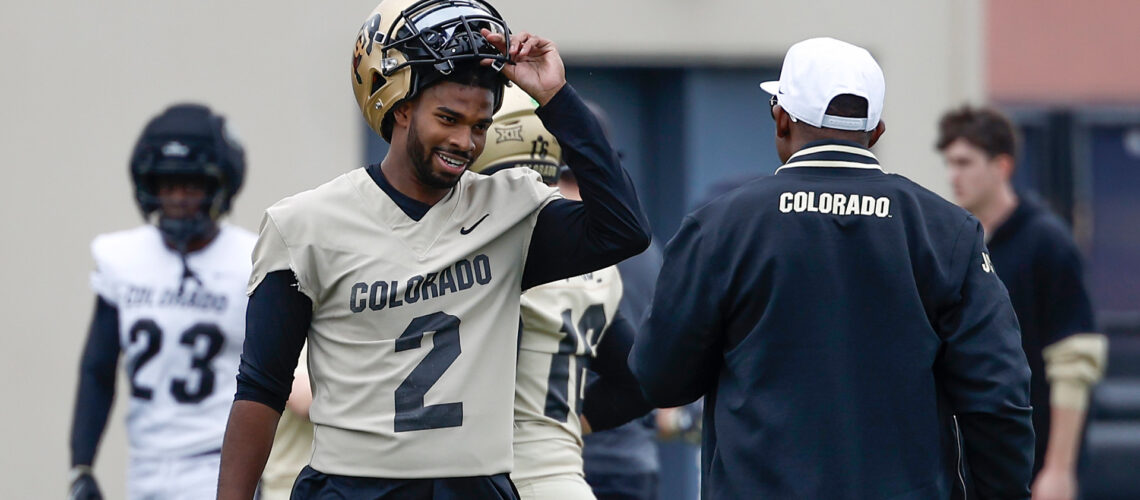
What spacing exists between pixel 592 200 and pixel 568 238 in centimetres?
12

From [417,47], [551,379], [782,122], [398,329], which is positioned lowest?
[551,379]

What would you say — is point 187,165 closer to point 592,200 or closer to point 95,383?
point 95,383

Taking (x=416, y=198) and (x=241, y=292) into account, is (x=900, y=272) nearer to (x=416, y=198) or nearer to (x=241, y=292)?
(x=416, y=198)

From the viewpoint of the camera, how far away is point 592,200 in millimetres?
3305

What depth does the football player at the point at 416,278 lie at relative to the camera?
3.25 metres

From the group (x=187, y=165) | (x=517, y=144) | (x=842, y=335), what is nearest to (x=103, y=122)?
(x=187, y=165)

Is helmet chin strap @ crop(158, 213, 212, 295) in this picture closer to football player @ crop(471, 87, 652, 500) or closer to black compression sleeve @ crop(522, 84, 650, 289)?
football player @ crop(471, 87, 652, 500)

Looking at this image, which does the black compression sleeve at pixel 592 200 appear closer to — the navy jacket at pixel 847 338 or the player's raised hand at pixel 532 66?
the player's raised hand at pixel 532 66

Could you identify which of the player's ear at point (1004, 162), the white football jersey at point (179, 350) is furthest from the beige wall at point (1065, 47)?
the white football jersey at point (179, 350)

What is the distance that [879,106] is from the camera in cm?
362

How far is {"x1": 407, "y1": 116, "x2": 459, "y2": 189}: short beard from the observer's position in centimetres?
330

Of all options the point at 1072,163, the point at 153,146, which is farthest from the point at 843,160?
the point at 1072,163

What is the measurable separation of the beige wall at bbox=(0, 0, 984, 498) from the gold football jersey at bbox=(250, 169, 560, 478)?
4.50 m

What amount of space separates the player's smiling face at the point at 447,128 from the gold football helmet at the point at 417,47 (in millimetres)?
36
